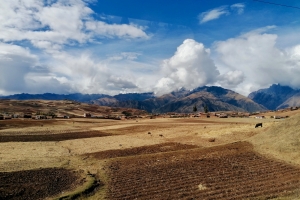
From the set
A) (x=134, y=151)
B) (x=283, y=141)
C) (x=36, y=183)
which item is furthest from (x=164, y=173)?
(x=283, y=141)

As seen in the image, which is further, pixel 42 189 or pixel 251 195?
pixel 42 189

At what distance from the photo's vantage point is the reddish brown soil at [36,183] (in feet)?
74.2

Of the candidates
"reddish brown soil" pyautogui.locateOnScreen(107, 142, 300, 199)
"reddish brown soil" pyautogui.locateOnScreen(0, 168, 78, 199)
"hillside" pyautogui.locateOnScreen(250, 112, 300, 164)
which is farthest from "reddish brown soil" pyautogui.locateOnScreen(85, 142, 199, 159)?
"hillside" pyautogui.locateOnScreen(250, 112, 300, 164)

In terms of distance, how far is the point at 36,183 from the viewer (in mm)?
25562

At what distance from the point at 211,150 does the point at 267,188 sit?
1821 centimetres

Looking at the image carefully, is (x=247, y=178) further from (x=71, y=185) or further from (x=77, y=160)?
(x=77, y=160)

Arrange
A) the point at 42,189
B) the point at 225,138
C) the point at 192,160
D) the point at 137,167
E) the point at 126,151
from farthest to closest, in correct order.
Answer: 1. the point at 225,138
2. the point at 126,151
3. the point at 192,160
4. the point at 137,167
5. the point at 42,189

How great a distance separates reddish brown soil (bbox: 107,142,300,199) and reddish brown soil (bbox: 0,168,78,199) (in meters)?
4.56

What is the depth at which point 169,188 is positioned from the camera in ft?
74.2

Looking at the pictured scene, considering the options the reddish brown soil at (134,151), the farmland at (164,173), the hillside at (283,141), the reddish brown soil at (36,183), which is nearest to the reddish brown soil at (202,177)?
the farmland at (164,173)

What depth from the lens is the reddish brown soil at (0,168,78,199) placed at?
22.6 meters

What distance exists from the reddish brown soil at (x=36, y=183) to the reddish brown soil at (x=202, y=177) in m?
4.56

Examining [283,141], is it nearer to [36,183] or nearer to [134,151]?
[134,151]

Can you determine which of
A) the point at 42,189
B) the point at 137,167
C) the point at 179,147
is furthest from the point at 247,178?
the point at 179,147
